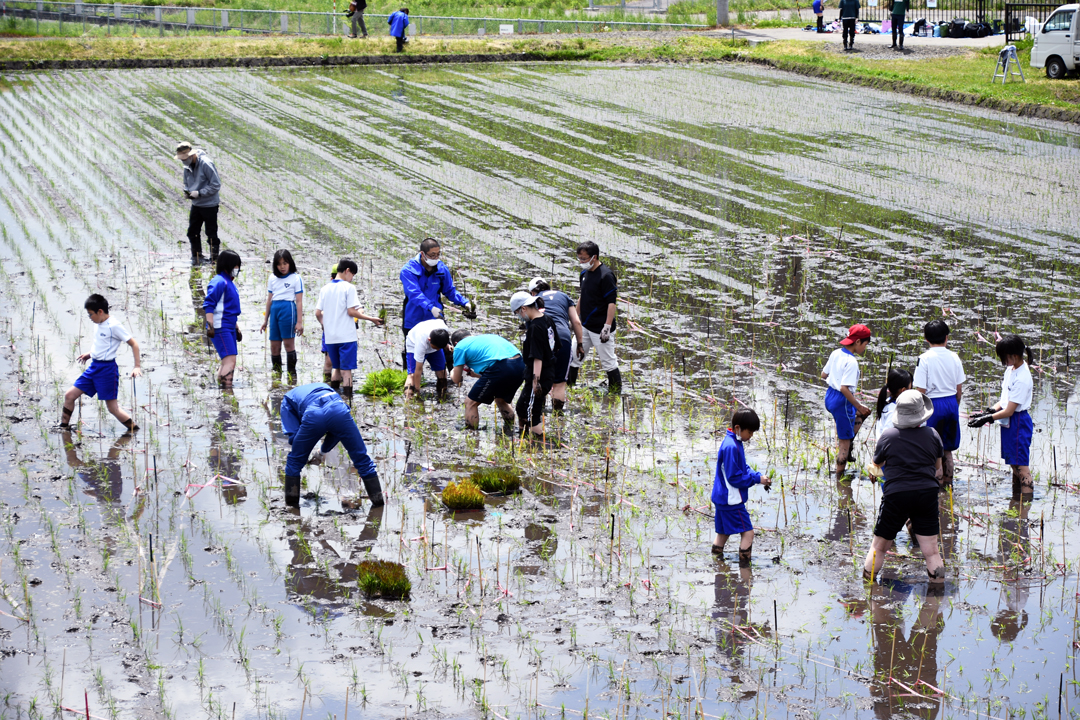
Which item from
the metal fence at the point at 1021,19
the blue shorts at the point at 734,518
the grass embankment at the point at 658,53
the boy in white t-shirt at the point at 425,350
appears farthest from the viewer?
the metal fence at the point at 1021,19

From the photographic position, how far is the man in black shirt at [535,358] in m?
10.3

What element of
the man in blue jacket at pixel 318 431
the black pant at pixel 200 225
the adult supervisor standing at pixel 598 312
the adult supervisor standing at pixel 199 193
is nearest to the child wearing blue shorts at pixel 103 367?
the man in blue jacket at pixel 318 431

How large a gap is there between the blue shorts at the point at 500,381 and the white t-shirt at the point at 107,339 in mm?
3133

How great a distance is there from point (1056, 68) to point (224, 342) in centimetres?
2529

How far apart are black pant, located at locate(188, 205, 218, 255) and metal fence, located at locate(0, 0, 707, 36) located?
2692 cm

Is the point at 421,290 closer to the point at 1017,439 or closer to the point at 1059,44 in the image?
the point at 1017,439

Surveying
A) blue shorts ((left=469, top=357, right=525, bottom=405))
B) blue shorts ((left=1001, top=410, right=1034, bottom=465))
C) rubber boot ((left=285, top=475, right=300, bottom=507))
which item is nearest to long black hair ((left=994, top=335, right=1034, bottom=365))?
blue shorts ((left=1001, top=410, right=1034, bottom=465))

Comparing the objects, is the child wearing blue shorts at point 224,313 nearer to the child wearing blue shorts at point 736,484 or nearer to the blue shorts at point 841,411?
the child wearing blue shorts at point 736,484

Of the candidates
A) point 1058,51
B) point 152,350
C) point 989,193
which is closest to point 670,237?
point 989,193

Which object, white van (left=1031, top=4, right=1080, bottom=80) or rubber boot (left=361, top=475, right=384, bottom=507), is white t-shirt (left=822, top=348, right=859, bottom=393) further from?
white van (left=1031, top=4, right=1080, bottom=80)

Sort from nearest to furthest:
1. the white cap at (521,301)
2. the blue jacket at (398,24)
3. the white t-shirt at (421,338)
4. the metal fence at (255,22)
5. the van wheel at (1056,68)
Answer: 1. the white cap at (521,301)
2. the white t-shirt at (421,338)
3. the van wheel at (1056,68)
4. the blue jacket at (398,24)
5. the metal fence at (255,22)

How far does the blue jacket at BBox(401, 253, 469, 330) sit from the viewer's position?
37.8 ft

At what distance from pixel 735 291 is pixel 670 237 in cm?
284

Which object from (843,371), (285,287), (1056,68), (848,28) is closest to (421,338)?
(285,287)
